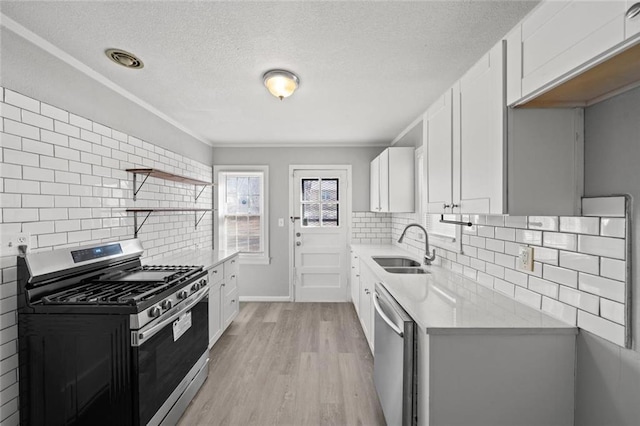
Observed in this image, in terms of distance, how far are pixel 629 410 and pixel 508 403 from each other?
0.39m

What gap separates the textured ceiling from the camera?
58.4 inches

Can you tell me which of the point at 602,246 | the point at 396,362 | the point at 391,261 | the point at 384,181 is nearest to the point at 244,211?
the point at 384,181

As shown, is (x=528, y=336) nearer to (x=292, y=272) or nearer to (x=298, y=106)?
(x=298, y=106)

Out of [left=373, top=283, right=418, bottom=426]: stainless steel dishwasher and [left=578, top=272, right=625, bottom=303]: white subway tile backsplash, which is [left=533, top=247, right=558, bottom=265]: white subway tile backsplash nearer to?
[left=578, top=272, right=625, bottom=303]: white subway tile backsplash

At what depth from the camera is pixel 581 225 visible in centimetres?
130

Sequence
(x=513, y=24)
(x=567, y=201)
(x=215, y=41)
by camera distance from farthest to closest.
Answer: (x=215, y=41)
(x=513, y=24)
(x=567, y=201)

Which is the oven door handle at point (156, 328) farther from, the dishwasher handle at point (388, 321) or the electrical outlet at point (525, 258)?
the electrical outlet at point (525, 258)

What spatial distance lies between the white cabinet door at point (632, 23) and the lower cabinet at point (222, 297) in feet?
9.57

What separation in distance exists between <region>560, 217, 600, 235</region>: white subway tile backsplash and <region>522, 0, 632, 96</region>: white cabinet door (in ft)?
1.97

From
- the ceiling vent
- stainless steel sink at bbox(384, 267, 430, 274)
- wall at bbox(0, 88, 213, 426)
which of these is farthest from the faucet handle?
the ceiling vent

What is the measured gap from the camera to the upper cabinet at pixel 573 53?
2.66 feet

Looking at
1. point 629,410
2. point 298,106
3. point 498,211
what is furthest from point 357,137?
point 629,410

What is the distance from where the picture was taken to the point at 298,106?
2.85m

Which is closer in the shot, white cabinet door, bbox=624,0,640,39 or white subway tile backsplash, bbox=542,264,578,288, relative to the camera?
white cabinet door, bbox=624,0,640,39
